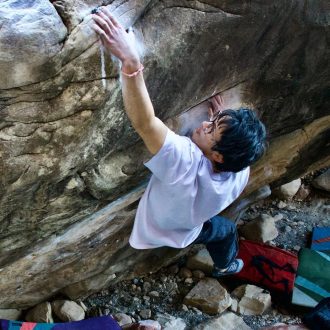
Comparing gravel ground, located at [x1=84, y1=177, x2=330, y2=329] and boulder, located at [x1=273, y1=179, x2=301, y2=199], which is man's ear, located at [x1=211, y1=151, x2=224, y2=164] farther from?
boulder, located at [x1=273, y1=179, x2=301, y2=199]

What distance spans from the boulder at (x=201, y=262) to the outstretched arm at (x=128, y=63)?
2.29 meters

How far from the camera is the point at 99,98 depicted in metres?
2.03

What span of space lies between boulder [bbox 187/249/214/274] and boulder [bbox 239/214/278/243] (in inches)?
21.2

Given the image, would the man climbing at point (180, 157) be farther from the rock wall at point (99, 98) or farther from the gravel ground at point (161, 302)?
the gravel ground at point (161, 302)

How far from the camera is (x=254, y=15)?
8.06 feet

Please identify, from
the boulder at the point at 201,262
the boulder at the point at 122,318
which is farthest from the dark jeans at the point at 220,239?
the boulder at the point at 122,318

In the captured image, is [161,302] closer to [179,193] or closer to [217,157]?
[179,193]

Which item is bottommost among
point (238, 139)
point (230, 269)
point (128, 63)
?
point (230, 269)

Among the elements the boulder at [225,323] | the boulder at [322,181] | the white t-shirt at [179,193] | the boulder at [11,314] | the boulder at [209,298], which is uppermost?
the white t-shirt at [179,193]

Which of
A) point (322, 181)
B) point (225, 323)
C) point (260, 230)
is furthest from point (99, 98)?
point (322, 181)

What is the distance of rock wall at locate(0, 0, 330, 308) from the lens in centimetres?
189

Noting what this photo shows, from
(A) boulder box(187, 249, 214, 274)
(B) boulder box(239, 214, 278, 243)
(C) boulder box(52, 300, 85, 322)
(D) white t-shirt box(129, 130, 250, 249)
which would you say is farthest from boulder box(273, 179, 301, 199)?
(D) white t-shirt box(129, 130, 250, 249)

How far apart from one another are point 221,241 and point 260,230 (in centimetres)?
129

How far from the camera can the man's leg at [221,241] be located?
3053 millimetres
